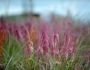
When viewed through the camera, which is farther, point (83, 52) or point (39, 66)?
point (83, 52)

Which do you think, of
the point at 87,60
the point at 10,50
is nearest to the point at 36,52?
the point at 87,60

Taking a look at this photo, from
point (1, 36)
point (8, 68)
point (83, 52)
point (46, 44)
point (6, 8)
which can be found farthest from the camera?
point (6, 8)

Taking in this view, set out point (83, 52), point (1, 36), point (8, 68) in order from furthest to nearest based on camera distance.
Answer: point (1, 36), point (83, 52), point (8, 68)

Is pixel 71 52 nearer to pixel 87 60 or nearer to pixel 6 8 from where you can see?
pixel 87 60

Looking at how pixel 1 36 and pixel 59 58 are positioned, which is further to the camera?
pixel 1 36

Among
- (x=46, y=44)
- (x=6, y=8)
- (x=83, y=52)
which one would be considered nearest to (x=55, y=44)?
(x=46, y=44)

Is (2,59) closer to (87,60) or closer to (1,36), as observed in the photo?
(1,36)

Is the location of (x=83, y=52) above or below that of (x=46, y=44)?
below

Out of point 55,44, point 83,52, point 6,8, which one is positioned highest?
point 55,44

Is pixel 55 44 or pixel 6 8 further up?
pixel 55 44
